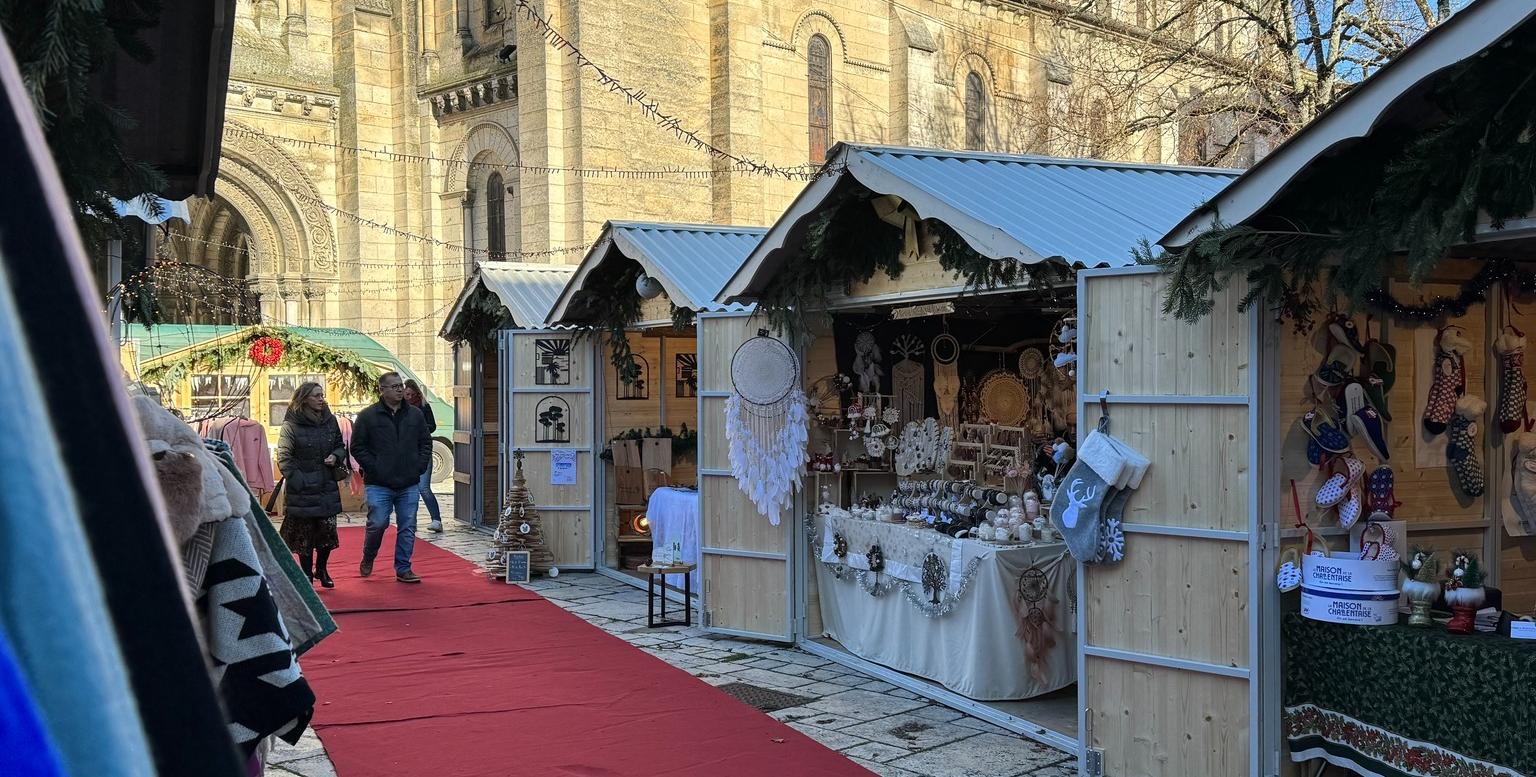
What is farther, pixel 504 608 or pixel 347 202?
pixel 347 202

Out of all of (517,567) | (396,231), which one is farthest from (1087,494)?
(396,231)

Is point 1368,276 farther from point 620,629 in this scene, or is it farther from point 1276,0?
point 1276,0

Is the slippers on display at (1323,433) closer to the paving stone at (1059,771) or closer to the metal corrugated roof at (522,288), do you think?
the paving stone at (1059,771)

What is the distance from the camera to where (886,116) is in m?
26.0

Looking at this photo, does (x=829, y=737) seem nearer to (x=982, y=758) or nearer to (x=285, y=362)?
(x=982, y=758)

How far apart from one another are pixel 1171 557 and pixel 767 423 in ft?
11.7

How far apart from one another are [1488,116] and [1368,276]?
0.65 metres

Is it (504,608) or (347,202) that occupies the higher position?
(347,202)

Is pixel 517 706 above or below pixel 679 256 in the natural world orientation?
below

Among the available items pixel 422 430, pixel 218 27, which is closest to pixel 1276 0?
pixel 422 430

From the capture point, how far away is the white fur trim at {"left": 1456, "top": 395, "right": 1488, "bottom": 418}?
566 centimetres

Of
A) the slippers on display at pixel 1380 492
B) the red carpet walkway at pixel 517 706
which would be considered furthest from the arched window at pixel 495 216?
the slippers on display at pixel 1380 492

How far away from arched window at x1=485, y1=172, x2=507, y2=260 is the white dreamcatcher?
17867 mm

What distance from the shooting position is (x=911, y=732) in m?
6.52
